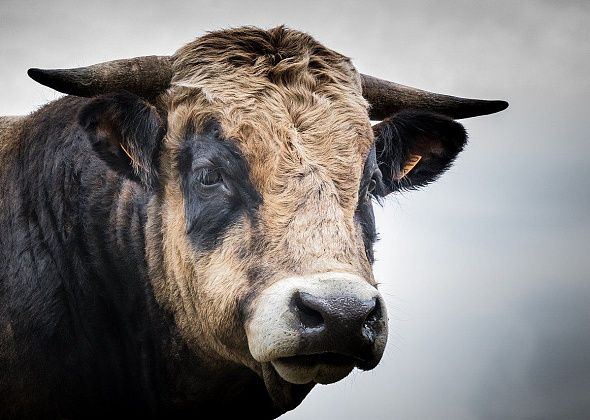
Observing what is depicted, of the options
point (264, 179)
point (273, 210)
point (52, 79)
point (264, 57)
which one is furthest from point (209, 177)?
point (52, 79)

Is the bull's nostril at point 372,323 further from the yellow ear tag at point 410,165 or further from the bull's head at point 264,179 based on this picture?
the yellow ear tag at point 410,165

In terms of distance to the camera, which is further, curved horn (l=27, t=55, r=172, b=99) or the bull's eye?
curved horn (l=27, t=55, r=172, b=99)

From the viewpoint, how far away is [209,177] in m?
5.68

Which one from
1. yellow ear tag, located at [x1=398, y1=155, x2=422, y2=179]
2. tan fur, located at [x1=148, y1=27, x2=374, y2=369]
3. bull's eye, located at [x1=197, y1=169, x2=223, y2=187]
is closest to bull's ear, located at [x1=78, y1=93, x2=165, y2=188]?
tan fur, located at [x1=148, y1=27, x2=374, y2=369]

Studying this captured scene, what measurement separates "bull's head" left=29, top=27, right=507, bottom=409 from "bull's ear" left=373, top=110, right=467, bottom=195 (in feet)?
0.05

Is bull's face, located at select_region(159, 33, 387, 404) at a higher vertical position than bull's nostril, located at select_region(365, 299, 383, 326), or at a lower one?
higher

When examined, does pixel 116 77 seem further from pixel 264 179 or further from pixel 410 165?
pixel 410 165

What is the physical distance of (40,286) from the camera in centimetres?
614

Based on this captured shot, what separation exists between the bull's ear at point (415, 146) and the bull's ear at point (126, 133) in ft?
5.76

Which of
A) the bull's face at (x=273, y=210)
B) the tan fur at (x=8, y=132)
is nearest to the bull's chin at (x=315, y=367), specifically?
the bull's face at (x=273, y=210)

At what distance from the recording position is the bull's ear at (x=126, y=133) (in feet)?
19.5

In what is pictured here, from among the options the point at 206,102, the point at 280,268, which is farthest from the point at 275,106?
the point at 280,268

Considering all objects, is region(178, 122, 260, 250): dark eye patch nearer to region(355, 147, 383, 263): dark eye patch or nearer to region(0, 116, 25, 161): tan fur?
region(355, 147, 383, 263): dark eye patch

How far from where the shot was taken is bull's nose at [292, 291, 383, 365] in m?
4.56
